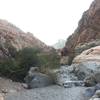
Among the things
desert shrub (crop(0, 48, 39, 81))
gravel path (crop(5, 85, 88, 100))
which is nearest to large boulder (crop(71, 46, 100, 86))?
gravel path (crop(5, 85, 88, 100))

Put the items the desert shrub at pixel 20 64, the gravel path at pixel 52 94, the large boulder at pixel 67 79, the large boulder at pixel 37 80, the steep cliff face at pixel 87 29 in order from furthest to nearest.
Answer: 1. the steep cliff face at pixel 87 29
2. the desert shrub at pixel 20 64
3. the large boulder at pixel 37 80
4. the large boulder at pixel 67 79
5. the gravel path at pixel 52 94

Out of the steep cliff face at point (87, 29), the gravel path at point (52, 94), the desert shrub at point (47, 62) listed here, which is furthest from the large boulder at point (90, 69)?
the steep cliff face at point (87, 29)

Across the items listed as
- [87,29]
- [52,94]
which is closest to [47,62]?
[52,94]

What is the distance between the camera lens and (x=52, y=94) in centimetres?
2964

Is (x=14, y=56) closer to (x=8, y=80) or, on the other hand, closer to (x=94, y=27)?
(x=8, y=80)

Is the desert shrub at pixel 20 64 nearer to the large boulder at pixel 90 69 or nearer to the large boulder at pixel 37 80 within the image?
the large boulder at pixel 37 80

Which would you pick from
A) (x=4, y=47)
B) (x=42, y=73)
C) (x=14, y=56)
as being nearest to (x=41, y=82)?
(x=42, y=73)

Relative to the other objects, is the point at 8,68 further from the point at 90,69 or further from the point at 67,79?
the point at 90,69

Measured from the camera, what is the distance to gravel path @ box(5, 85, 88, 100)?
91.2ft

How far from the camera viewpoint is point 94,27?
71688 mm

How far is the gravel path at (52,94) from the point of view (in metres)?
27.8

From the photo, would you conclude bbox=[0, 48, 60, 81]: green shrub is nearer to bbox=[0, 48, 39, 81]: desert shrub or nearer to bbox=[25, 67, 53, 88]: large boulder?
bbox=[0, 48, 39, 81]: desert shrub

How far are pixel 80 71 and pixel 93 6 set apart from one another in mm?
39043

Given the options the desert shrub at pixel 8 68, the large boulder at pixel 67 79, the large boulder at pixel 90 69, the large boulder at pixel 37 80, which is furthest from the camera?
the desert shrub at pixel 8 68
